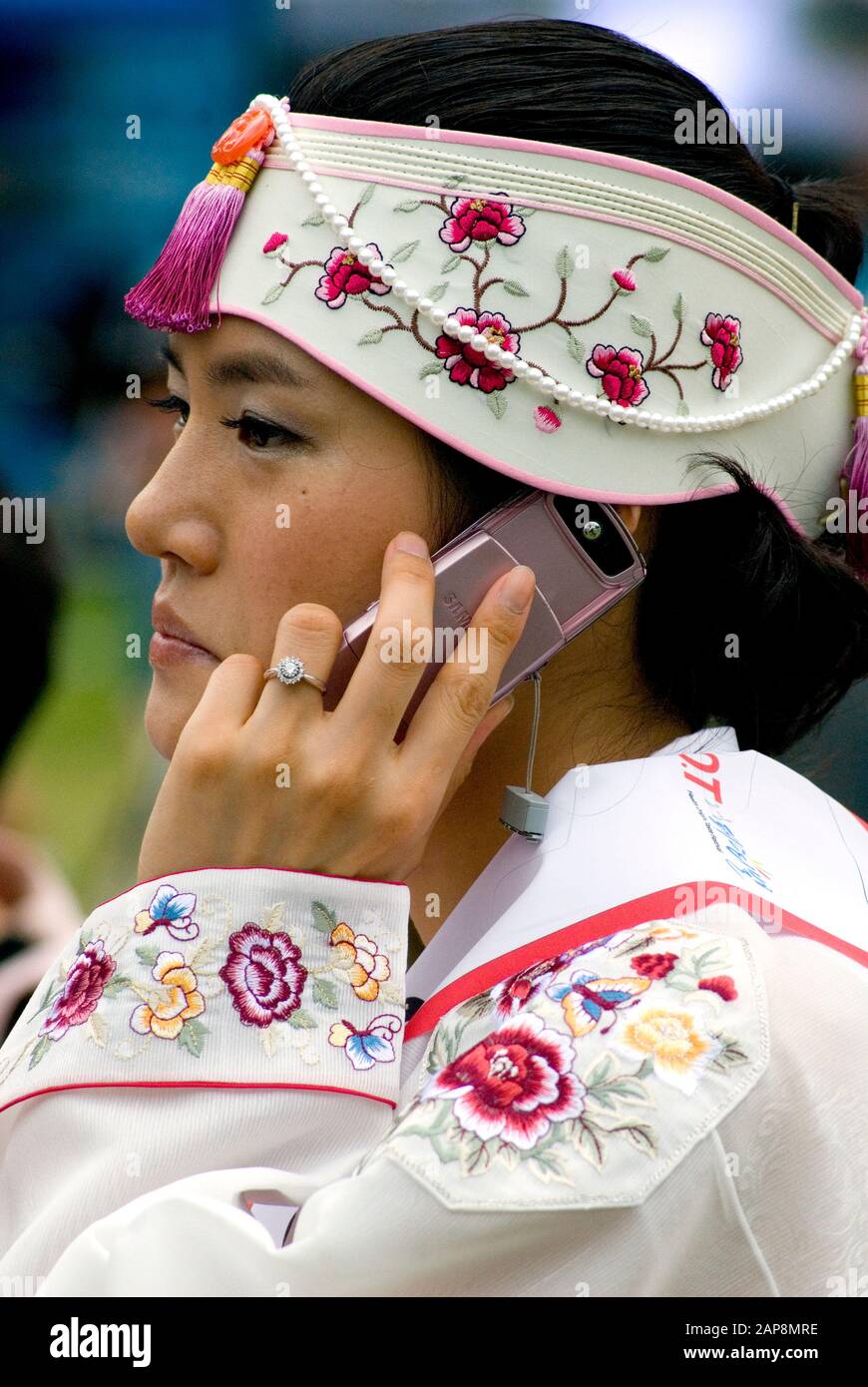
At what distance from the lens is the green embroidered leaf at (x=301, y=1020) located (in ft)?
3.73

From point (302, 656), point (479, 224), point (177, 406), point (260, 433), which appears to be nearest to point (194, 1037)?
point (302, 656)

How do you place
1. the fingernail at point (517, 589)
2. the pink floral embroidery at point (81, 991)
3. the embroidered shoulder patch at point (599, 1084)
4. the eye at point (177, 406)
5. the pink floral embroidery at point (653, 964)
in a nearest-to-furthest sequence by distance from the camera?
the embroidered shoulder patch at point (599, 1084), the pink floral embroidery at point (653, 964), the pink floral embroidery at point (81, 991), the fingernail at point (517, 589), the eye at point (177, 406)

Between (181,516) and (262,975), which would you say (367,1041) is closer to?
(262,975)

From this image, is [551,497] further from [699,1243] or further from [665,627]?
[699,1243]

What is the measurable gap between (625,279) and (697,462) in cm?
20

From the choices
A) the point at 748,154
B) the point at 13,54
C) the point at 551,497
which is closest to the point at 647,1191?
the point at 551,497

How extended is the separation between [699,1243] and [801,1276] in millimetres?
91

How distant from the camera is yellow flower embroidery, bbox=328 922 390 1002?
1.17 metres

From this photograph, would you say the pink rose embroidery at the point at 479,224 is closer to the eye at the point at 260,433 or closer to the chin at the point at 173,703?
the eye at the point at 260,433

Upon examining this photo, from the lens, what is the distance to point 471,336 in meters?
1.30

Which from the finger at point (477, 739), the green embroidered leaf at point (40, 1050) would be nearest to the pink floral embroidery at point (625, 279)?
the finger at point (477, 739)

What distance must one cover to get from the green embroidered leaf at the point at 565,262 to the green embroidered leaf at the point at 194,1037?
0.80 meters

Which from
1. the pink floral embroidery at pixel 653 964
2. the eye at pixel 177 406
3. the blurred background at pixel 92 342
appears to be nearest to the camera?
the pink floral embroidery at pixel 653 964
